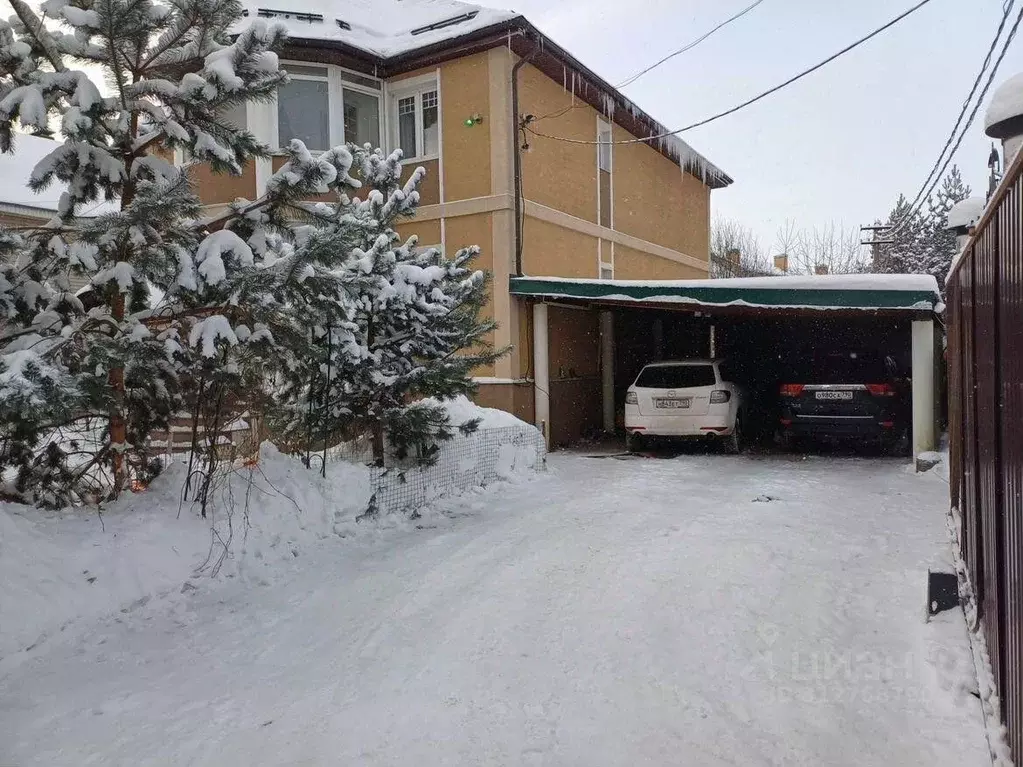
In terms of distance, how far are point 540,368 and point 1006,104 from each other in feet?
27.7

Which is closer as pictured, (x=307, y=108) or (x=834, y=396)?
(x=834, y=396)

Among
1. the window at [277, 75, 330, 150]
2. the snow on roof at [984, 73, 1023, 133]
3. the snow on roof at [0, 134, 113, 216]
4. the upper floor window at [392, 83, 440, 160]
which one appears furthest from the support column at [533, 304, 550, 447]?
the snow on roof at [0, 134, 113, 216]

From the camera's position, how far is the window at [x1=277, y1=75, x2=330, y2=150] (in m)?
12.7

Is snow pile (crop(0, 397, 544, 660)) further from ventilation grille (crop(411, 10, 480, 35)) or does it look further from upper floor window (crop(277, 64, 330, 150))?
ventilation grille (crop(411, 10, 480, 35))

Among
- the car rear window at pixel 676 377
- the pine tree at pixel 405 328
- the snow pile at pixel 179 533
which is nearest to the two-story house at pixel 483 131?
the car rear window at pixel 676 377

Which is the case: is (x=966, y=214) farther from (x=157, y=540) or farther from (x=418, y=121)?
(x=418, y=121)

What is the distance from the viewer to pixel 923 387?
32.9 feet

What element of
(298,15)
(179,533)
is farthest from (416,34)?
(179,533)

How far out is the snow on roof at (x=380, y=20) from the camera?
12.4 m

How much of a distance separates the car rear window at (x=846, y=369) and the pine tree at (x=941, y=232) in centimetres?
2821

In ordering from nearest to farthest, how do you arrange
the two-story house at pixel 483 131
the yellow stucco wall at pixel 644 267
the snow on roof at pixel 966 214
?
the snow on roof at pixel 966 214
the two-story house at pixel 483 131
the yellow stucco wall at pixel 644 267

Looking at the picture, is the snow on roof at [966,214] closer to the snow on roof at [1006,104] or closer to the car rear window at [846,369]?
the snow on roof at [1006,104]

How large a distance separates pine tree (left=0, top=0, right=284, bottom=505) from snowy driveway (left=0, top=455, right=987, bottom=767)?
153cm

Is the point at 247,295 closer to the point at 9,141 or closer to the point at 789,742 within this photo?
the point at 9,141
